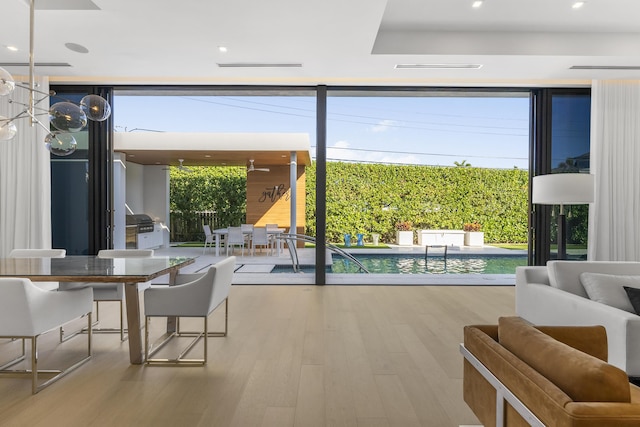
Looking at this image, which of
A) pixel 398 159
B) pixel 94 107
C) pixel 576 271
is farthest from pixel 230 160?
pixel 576 271

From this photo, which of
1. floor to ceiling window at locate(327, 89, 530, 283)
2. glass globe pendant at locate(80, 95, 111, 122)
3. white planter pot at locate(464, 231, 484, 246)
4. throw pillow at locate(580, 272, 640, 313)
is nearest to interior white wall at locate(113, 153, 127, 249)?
glass globe pendant at locate(80, 95, 111, 122)

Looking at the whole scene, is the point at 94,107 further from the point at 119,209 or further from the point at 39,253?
the point at 119,209

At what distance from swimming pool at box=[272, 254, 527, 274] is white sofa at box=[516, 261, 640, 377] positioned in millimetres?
4800

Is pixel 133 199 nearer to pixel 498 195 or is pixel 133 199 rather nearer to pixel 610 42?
pixel 498 195

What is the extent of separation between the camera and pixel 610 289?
2.79m

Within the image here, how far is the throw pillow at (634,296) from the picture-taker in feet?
8.44

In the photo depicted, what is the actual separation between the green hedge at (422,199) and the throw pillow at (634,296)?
799 cm

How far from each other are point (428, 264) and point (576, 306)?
6485mm

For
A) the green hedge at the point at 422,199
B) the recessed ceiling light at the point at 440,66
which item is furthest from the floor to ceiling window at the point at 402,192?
the recessed ceiling light at the point at 440,66

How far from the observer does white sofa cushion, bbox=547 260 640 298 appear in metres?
3.12

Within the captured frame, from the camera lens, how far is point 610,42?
4352 millimetres

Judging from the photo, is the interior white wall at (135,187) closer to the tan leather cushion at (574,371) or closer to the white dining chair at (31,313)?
the white dining chair at (31,313)

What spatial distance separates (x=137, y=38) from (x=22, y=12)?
0.91 meters

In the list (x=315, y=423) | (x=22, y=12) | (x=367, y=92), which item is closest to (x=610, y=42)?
(x=367, y=92)
